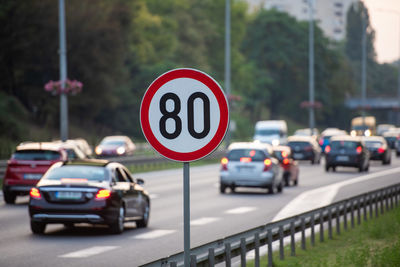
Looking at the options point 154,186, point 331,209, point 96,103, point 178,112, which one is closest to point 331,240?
point 331,209

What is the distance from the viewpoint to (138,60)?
93125 millimetres

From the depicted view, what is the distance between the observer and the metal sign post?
25.8ft

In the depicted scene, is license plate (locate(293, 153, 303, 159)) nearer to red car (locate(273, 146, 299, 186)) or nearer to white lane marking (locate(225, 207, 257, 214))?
red car (locate(273, 146, 299, 186))

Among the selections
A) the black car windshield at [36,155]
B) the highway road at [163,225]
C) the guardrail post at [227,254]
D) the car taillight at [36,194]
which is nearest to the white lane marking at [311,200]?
the highway road at [163,225]

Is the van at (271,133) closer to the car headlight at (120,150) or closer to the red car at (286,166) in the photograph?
the car headlight at (120,150)

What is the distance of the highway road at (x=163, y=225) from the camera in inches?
580

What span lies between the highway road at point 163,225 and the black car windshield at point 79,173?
1.02 meters

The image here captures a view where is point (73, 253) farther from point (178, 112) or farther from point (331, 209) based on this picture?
point (178, 112)

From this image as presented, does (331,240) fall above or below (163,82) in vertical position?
below

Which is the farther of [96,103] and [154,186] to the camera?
[96,103]

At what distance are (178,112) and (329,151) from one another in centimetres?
3687

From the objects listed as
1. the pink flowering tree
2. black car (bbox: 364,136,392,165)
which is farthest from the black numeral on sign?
black car (bbox: 364,136,392,165)

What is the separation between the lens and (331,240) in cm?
1623

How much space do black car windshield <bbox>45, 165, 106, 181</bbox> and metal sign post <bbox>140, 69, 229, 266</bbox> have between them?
Result: 32.8 feet
